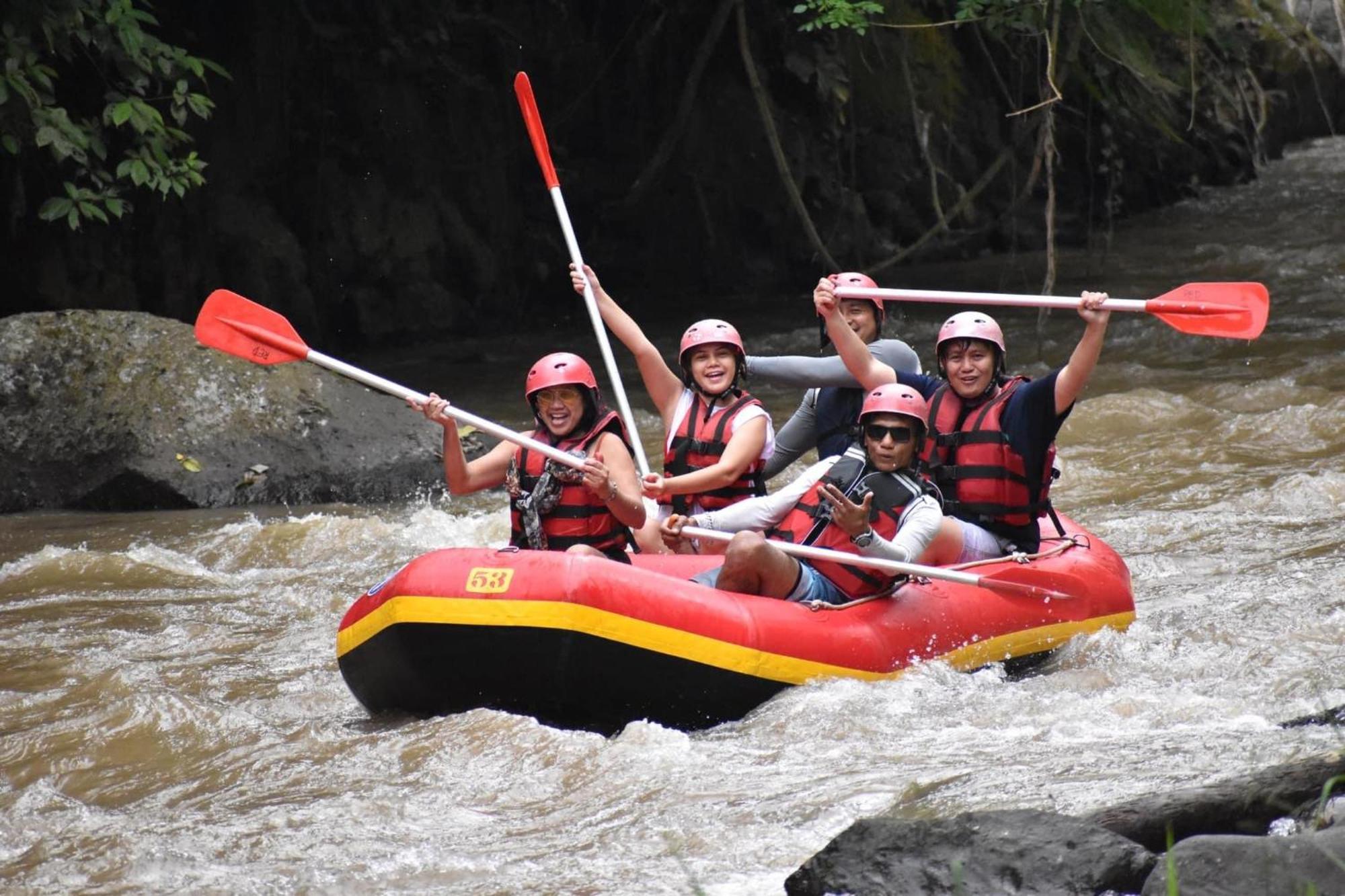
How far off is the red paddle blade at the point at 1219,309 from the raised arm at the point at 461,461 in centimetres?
209

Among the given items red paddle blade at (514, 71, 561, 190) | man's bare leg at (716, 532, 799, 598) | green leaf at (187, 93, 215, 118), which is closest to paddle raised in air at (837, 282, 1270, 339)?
man's bare leg at (716, 532, 799, 598)

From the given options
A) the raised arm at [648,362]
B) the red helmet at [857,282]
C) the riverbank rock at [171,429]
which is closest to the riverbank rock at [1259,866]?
the red helmet at [857,282]

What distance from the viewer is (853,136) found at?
11523mm

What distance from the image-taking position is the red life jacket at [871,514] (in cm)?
465

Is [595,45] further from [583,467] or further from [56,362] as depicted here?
[583,467]

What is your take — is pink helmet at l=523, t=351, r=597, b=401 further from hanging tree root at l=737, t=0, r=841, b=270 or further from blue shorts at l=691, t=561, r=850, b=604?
hanging tree root at l=737, t=0, r=841, b=270

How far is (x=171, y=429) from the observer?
310 inches

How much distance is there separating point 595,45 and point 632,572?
341 inches

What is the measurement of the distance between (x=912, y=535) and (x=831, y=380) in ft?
3.40

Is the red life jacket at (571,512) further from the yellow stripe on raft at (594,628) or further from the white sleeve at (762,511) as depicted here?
the yellow stripe on raft at (594,628)

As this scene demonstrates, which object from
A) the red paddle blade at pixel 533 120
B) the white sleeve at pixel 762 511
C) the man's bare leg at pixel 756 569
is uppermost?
the red paddle blade at pixel 533 120

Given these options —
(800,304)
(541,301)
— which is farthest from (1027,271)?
(541,301)

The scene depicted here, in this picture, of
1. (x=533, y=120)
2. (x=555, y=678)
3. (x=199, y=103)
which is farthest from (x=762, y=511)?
(x=199, y=103)

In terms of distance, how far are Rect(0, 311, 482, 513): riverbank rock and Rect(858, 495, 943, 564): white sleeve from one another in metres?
3.93
